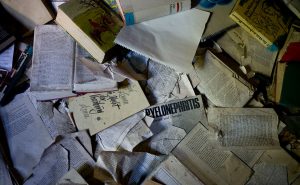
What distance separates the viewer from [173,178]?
1123 millimetres

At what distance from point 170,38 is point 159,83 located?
193 mm

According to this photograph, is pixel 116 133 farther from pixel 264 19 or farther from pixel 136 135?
pixel 264 19

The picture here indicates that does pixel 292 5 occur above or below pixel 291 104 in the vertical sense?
above

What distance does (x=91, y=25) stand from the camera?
1086 millimetres

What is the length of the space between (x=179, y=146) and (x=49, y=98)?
53cm

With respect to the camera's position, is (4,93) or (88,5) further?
(4,93)

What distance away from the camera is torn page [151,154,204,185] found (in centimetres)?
112

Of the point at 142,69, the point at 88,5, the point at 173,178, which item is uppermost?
the point at 88,5

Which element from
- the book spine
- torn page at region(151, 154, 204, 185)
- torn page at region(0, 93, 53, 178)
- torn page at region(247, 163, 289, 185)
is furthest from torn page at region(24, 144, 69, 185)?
the book spine

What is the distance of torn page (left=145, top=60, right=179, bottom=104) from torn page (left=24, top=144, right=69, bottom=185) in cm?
40

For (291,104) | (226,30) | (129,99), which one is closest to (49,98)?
(129,99)

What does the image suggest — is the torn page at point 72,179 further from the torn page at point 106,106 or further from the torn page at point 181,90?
the torn page at point 181,90

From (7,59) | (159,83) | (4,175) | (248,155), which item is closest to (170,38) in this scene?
(159,83)

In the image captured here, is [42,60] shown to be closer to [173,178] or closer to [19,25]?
[19,25]
